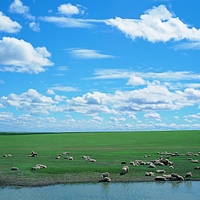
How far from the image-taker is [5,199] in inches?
Answer: 606

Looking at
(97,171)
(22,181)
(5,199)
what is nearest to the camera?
(5,199)

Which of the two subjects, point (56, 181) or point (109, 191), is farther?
point (56, 181)

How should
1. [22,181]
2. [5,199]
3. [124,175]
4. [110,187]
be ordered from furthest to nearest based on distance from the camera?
[124,175], [22,181], [110,187], [5,199]

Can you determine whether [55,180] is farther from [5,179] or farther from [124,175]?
[124,175]

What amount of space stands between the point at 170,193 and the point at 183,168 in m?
8.79

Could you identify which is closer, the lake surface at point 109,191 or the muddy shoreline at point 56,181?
the lake surface at point 109,191

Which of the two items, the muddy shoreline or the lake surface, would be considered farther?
the muddy shoreline

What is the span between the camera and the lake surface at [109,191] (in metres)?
16.0

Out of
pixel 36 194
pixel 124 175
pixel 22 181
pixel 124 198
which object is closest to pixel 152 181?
pixel 124 175

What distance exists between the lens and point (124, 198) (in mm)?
15711

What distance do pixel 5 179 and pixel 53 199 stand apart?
6.71 meters

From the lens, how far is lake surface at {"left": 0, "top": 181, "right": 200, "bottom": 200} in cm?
1595

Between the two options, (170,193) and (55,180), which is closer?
(170,193)

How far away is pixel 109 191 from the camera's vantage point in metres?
17.1
